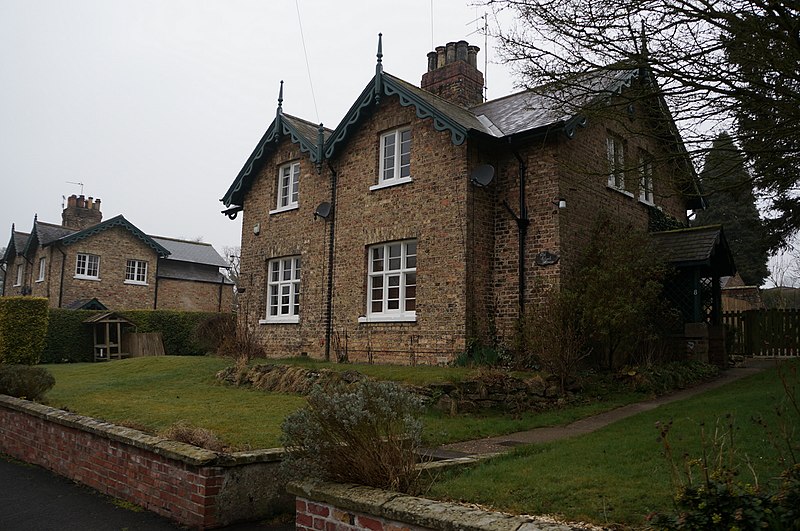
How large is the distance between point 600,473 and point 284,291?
15607mm

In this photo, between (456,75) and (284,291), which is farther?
(284,291)

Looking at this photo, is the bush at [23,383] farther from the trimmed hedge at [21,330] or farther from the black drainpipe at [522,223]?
the black drainpipe at [522,223]

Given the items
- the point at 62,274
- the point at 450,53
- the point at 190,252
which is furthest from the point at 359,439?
the point at 190,252

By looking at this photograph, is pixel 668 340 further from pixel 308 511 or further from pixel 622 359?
pixel 308 511

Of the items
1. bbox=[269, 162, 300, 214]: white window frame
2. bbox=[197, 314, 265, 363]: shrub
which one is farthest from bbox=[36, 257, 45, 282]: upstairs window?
bbox=[269, 162, 300, 214]: white window frame

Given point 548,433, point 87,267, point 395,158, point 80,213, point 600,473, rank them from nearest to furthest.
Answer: point 600,473, point 548,433, point 395,158, point 87,267, point 80,213

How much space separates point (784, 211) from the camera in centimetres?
1972

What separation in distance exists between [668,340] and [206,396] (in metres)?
11.6

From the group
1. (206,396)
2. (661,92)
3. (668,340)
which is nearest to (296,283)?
(206,396)

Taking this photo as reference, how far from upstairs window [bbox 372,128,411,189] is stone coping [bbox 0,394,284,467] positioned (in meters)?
10.1

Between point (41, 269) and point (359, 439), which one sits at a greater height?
point (41, 269)

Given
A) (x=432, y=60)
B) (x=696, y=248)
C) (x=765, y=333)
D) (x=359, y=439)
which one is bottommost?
(x=359, y=439)

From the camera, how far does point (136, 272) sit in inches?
1496

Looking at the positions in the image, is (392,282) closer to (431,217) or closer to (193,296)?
(431,217)
